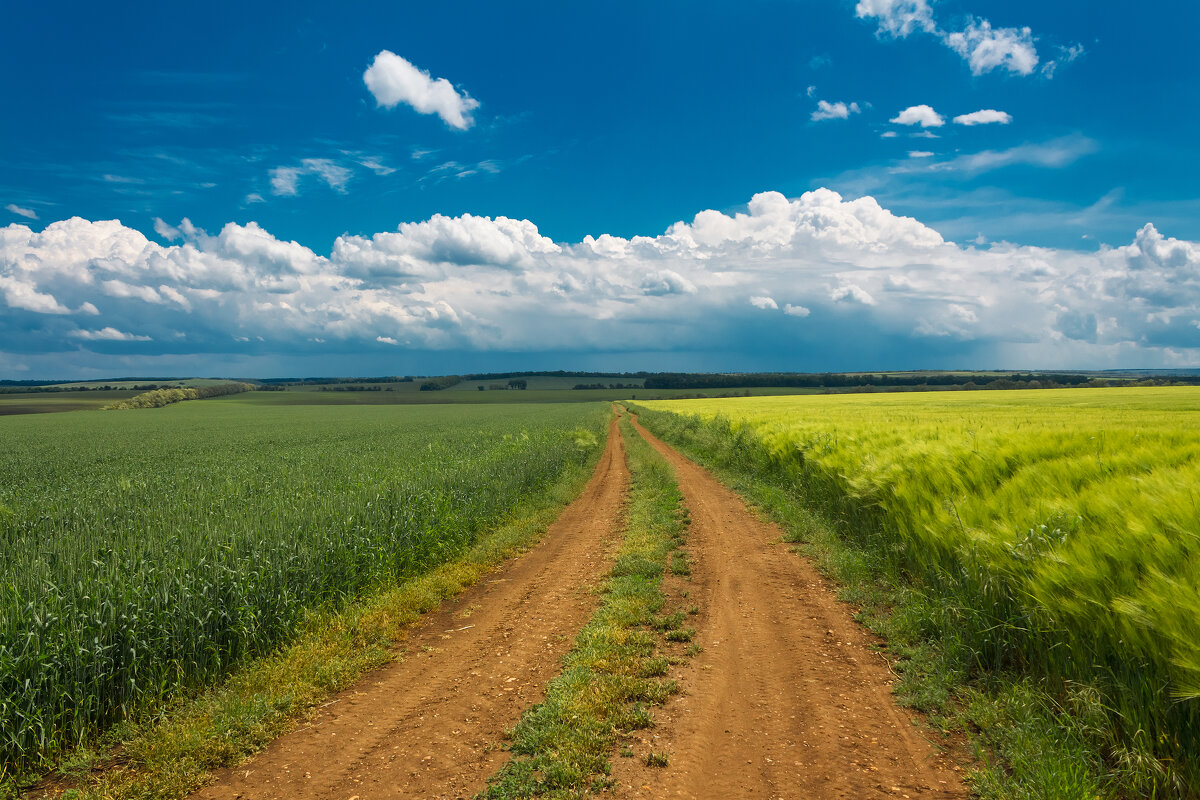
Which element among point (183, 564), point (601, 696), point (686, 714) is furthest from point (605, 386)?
point (686, 714)

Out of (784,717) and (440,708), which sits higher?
(784,717)

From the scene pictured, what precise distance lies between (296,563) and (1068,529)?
27.5ft

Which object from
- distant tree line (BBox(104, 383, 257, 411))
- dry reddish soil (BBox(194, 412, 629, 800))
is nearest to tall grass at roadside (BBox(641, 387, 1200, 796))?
dry reddish soil (BBox(194, 412, 629, 800))

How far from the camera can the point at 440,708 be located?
5082mm

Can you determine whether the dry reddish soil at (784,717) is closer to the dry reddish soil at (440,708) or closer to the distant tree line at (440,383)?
the dry reddish soil at (440,708)

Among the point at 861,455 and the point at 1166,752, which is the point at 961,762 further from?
the point at 861,455

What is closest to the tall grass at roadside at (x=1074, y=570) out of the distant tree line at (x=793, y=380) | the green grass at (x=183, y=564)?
the green grass at (x=183, y=564)

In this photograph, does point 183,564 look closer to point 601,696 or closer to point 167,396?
point 601,696

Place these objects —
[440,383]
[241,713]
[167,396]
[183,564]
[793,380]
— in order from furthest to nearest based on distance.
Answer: [440,383]
[793,380]
[167,396]
[183,564]
[241,713]

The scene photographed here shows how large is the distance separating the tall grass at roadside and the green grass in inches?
287

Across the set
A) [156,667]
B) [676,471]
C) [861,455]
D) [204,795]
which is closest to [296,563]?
[156,667]

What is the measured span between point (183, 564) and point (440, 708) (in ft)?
11.1

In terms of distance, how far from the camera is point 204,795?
13.3 ft

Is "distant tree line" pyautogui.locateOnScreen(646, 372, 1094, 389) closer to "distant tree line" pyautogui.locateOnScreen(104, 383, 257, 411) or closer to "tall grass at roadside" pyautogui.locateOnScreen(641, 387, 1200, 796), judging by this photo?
"distant tree line" pyautogui.locateOnScreen(104, 383, 257, 411)
